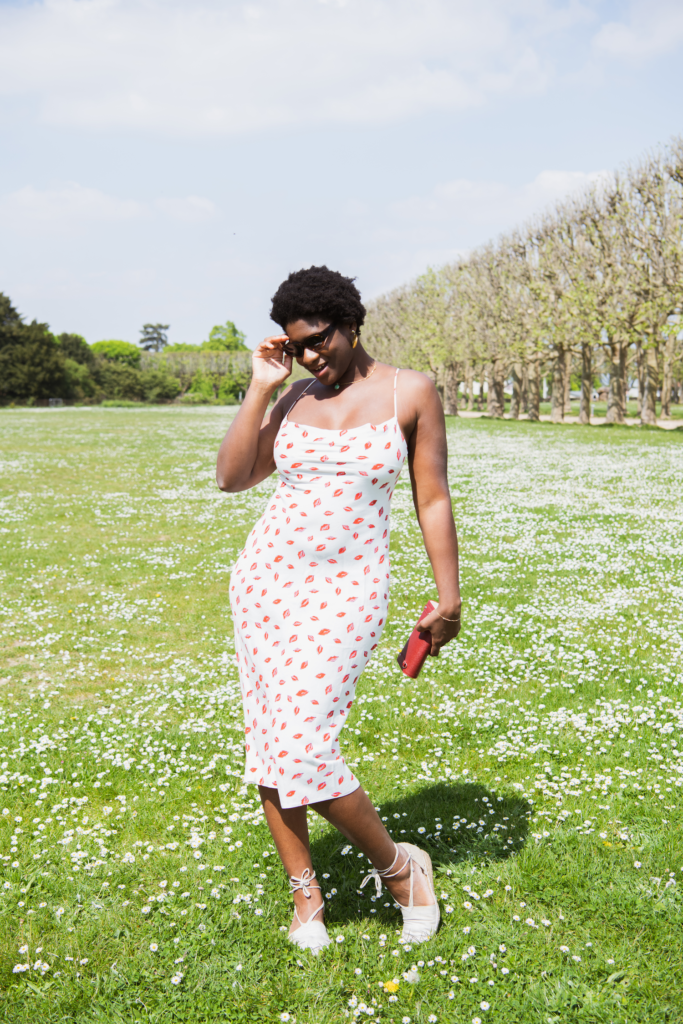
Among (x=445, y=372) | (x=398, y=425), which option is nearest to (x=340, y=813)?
(x=398, y=425)

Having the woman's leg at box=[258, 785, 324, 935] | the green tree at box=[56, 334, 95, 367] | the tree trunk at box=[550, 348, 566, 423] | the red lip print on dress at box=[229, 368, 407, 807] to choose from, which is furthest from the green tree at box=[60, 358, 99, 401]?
the woman's leg at box=[258, 785, 324, 935]

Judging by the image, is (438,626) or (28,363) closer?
(438,626)

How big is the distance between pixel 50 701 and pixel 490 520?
922 centimetres

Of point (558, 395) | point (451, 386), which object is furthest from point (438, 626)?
point (451, 386)

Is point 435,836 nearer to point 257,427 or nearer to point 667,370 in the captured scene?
point 257,427

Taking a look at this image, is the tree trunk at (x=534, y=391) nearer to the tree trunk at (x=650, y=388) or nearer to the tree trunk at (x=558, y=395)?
the tree trunk at (x=558, y=395)

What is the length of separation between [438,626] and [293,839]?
1129 mm

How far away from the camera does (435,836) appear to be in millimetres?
4070

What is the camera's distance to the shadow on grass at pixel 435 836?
11.9 feet

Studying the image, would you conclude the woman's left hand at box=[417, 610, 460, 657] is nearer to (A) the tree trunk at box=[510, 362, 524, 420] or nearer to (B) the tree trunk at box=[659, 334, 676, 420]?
(B) the tree trunk at box=[659, 334, 676, 420]

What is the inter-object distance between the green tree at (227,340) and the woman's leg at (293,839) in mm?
103931

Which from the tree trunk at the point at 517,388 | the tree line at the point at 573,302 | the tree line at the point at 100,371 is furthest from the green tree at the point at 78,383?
the tree trunk at the point at 517,388

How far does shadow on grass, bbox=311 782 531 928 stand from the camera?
362cm

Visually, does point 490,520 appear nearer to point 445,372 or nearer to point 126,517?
point 126,517
